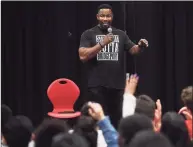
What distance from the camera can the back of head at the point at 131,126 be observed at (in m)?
2.62

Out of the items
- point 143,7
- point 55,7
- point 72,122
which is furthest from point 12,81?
point 72,122

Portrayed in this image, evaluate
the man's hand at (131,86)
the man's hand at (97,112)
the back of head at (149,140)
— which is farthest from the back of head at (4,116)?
the back of head at (149,140)

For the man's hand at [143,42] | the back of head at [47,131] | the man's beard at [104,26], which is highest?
the man's beard at [104,26]

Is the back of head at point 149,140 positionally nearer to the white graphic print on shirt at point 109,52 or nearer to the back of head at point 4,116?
the back of head at point 4,116

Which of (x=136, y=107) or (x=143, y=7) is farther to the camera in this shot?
(x=143, y=7)

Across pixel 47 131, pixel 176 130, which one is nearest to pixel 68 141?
pixel 47 131

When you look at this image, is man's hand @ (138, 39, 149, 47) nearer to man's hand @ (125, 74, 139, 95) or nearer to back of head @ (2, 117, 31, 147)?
man's hand @ (125, 74, 139, 95)

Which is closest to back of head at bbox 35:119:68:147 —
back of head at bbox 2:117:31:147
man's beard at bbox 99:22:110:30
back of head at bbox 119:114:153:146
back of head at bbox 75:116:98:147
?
back of head at bbox 2:117:31:147

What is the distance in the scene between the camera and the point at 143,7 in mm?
5844

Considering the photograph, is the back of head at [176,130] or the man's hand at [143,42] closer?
the back of head at [176,130]

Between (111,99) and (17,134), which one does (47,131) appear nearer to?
(17,134)

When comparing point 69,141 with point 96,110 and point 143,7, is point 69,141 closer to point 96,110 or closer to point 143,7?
point 96,110

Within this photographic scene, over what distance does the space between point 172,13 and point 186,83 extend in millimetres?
721

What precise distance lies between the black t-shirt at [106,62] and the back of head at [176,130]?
1.55 metres
